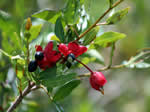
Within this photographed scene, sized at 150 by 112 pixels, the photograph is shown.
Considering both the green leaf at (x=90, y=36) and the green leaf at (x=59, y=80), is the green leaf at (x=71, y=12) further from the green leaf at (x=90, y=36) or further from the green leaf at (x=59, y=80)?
the green leaf at (x=59, y=80)

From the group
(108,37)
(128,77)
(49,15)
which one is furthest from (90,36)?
(128,77)

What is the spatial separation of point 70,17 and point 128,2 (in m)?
2.52

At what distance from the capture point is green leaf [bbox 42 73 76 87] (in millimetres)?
902

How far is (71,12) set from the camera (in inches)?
40.1

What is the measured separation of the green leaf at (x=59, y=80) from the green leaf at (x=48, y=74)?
0.05ft

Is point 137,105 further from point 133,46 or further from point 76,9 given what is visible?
point 76,9

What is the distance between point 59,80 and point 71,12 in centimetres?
30

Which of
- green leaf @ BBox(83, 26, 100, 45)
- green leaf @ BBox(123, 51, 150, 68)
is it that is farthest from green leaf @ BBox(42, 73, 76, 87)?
green leaf @ BBox(123, 51, 150, 68)

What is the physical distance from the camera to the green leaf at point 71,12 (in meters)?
0.99

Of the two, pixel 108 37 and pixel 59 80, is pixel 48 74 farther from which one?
pixel 108 37

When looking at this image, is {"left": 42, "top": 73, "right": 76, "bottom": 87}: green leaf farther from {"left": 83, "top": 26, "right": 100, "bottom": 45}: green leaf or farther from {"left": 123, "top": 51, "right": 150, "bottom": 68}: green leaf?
{"left": 123, "top": 51, "right": 150, "bottom": 68}: green leaf

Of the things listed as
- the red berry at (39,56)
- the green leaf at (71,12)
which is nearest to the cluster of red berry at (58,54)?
the red berry at (39,56)

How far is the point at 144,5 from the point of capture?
125 inches

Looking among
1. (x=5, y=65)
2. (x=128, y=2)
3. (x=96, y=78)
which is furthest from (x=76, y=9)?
(x=128, y=2)
